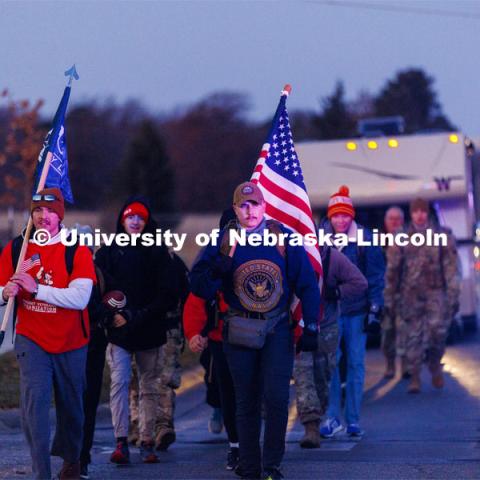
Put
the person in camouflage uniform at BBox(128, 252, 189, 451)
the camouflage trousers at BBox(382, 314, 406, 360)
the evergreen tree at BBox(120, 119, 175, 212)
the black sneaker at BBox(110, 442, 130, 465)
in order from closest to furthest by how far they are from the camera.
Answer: the black sneaker at BBox(110, 442, 130, 465), the person in camouflage uniform at BBox(128, 252, 189, 451), the camouflage trousers at BBox(382, 314, 406, 360), the evergreen tree at BBox(120, 119, 175, 212)

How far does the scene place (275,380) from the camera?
799 centimetres

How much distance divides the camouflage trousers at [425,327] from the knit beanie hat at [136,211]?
16.9 ft

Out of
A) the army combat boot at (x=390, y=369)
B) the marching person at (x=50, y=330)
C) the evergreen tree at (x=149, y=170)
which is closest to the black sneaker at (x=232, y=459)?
the marching person at (x=50, y=330)

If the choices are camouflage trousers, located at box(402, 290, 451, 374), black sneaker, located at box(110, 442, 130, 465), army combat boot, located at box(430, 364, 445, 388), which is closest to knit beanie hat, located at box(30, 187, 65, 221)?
black sneaker, located at box(110, 442, 130, 465)

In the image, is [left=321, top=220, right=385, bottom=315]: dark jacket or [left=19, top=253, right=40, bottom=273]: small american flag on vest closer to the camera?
[left=19, top=253, right=40, bottom=273]: small american flag on vest

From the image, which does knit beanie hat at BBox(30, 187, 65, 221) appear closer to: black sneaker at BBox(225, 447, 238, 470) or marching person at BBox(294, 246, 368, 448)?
black sneaker at BBox(225, 447, 238, 470)

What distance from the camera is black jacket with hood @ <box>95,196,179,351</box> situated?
9.27 m

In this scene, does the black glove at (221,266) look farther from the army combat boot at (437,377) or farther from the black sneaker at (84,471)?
the army combat boot at (437,377)

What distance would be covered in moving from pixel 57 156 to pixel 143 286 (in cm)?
127

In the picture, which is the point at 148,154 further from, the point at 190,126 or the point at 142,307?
the point at 142,307

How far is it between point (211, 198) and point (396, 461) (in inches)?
2162

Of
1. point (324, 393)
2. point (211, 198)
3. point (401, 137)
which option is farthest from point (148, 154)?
point (324, 393)

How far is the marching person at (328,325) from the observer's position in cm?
1020

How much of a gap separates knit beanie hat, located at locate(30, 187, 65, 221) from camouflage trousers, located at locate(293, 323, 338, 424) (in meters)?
2.83
